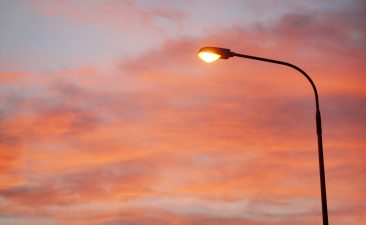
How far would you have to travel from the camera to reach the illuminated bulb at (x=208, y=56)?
1609 centimetres

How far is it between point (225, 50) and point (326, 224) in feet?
17.7

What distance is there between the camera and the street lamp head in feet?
52.6

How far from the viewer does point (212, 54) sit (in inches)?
635

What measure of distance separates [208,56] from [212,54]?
4.8 inches

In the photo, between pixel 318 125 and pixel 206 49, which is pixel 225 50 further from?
pixel 318 125

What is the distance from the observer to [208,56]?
16.2m

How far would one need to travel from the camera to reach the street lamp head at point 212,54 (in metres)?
16.0

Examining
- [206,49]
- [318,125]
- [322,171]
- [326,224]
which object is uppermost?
[206,49]

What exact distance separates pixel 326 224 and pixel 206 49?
5645 mm

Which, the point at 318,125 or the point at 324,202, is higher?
the point at 318,125

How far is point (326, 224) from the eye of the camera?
1564 cm

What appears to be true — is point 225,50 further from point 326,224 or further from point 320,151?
point 326,224

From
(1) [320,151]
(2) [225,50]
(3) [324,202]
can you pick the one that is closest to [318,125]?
(1) [320,151]

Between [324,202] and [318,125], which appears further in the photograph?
[318,125]
